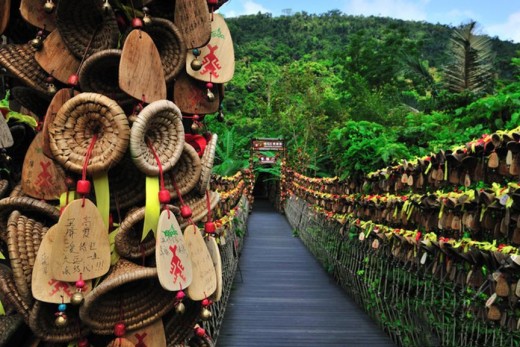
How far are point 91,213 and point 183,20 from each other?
0.56 meters

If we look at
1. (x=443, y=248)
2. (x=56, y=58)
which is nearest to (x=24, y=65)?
(x=56, y=58)

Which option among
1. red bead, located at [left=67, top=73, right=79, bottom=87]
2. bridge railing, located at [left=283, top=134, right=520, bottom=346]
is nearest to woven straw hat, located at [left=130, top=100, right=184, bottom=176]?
red bead, located at [left=67, top=73, right=79, bottom=87]

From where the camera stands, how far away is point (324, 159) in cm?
1593

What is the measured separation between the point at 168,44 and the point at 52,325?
2.53ft

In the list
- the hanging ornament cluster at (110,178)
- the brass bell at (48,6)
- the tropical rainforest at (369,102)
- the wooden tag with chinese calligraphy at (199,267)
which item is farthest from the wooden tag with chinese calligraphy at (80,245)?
the tropical rainforest at (369,102)

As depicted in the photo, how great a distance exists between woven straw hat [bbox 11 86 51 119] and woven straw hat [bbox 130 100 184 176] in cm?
32

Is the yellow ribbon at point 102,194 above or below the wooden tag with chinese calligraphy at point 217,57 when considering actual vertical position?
below

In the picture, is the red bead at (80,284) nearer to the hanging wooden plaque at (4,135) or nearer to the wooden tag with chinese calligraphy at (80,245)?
the wooden tag with chinese calligraphy at (80,245)

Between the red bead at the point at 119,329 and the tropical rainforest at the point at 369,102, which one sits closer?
the red bead at the point at 119,329

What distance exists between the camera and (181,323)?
1396mm

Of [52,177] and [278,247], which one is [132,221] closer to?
[52,177]

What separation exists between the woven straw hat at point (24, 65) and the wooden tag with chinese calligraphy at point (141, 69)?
246mm

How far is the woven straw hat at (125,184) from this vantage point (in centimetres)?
133

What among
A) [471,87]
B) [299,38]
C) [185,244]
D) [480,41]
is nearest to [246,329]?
[185,244]
